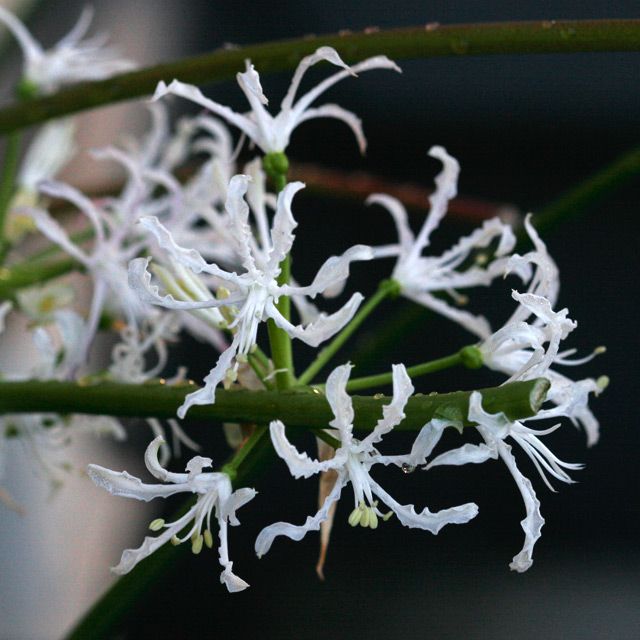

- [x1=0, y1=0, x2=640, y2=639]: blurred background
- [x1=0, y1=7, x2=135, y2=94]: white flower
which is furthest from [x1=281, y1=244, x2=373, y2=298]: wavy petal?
[x1=0, y1=0, x2=640, y2=639]: blurred background

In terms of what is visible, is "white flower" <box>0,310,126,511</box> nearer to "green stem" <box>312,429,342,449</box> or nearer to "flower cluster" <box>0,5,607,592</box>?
"flower cluster" <box>0,5,607,592</box>

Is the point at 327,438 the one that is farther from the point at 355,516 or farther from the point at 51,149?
the point at 51,149

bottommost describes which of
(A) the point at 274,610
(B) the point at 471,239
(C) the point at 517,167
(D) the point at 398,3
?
(A) the point at 274,610

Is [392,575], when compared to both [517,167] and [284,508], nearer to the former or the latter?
[284,508]

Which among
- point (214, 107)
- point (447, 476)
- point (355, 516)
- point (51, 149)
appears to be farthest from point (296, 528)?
point (447, 476)

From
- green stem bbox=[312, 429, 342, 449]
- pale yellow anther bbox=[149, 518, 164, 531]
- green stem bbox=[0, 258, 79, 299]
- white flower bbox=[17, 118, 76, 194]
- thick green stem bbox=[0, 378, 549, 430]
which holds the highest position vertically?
white flower bbox=[17, 118, 76, 194]

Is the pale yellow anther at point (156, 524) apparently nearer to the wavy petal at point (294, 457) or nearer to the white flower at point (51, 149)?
the wavy petal at point (294, 457)

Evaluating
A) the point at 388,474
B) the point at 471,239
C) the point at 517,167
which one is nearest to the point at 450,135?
the point at 517,167
